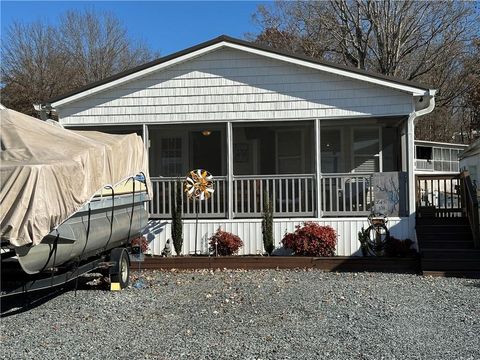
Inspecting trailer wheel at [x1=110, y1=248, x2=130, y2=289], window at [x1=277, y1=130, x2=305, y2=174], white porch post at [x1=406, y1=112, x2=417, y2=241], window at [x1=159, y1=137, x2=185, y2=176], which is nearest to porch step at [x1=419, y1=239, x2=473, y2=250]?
white porch post at [x1=406, y1=112, x2=417, y2=241]

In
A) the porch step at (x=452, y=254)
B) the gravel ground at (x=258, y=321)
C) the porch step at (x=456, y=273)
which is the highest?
the porch step at (x=452, y=254)

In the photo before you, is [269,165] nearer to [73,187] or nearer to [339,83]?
[339,83]

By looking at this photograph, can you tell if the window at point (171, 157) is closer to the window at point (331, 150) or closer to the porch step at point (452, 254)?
the window at point (331, 150)

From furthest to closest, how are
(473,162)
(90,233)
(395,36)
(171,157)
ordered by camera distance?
(395,36)
(473,162)
(171,157)
(90,233)

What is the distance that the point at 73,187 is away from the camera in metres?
5.77

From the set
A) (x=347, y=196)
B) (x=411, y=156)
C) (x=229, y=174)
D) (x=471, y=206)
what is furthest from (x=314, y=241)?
(x=471, y=206)

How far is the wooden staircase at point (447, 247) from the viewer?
940cm

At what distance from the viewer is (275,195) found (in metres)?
11.5

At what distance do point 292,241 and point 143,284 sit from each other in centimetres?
321

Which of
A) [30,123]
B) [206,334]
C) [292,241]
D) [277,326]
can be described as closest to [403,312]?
[277,326]

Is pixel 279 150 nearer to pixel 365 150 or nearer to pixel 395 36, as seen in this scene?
pixel 365 150

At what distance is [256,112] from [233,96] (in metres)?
0.60

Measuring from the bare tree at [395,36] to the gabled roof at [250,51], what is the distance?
16776mm

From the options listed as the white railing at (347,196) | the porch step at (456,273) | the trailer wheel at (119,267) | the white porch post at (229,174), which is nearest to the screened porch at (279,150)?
the white railing at (347,196)
